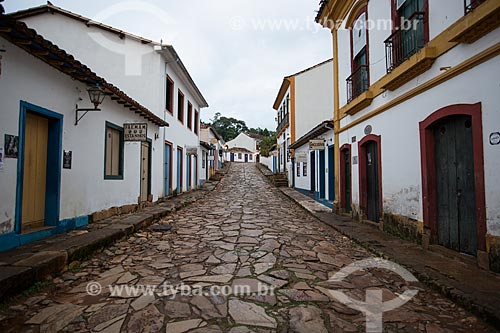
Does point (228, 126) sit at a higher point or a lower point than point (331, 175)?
higher

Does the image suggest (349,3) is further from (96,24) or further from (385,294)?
(96,24)

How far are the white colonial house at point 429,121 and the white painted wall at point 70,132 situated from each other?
6.16 metres

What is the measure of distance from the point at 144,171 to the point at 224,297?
7414mm

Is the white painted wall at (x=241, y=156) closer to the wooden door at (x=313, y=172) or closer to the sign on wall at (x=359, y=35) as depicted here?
the wooden door at (x=313, y=172)

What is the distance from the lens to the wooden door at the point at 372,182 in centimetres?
685

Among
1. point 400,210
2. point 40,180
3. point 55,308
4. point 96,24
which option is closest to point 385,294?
point 400,210

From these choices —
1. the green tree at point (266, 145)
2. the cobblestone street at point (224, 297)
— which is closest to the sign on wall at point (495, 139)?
the cobblestone street at point (224, 297)

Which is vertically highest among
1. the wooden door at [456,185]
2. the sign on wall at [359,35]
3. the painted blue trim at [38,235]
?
the sign on wall at [359,35]

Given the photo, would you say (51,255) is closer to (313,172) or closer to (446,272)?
(446,272)

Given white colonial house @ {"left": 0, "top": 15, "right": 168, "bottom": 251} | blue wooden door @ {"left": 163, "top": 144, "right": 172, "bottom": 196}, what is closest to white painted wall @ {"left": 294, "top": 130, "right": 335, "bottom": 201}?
blue wooden door @ {"left": 163, "top": 144, "right": 172, "bottom": 196}

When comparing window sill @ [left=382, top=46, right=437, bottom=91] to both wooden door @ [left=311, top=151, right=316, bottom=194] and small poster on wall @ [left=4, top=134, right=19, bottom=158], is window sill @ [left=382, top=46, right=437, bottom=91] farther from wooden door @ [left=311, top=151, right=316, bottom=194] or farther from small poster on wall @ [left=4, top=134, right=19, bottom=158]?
wooden door @ [left=311, top=151, right=316, bottom=194]

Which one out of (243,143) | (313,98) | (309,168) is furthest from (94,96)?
(243,143)

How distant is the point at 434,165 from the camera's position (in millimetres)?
4793

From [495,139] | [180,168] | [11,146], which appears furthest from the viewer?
[180,168]
